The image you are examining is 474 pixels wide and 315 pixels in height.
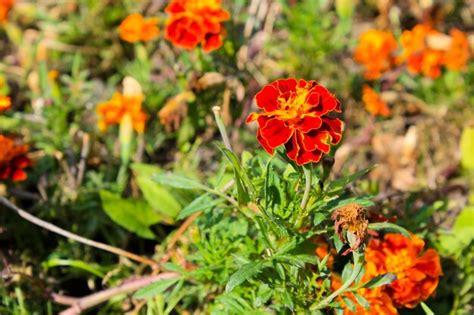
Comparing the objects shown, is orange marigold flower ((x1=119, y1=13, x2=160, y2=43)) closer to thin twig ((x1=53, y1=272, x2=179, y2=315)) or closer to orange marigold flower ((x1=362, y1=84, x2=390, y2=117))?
orange marigold flower ((x1=362, y1=84, x2=390, y2=117))

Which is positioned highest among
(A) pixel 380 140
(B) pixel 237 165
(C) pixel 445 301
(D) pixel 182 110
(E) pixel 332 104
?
(E) pixel 332 104

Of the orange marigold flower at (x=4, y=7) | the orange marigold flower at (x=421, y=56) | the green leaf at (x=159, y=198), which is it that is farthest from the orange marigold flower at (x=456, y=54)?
the orange marigold flower at (x=4, y=7)

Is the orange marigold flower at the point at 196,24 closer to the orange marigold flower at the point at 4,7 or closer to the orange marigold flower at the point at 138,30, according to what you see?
the orange marigold flower at the point at 138,30

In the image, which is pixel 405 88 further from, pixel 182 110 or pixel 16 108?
pixel 16 108

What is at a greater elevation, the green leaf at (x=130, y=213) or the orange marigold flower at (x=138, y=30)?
the orange marigold flower at (x=138, y=30)

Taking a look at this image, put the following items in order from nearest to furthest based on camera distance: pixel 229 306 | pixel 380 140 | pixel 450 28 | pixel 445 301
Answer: pixel 229 306 < pixel 445 301 < pixel 380 140 < pixel 450 28

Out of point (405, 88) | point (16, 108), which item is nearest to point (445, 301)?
point (405, 88)
